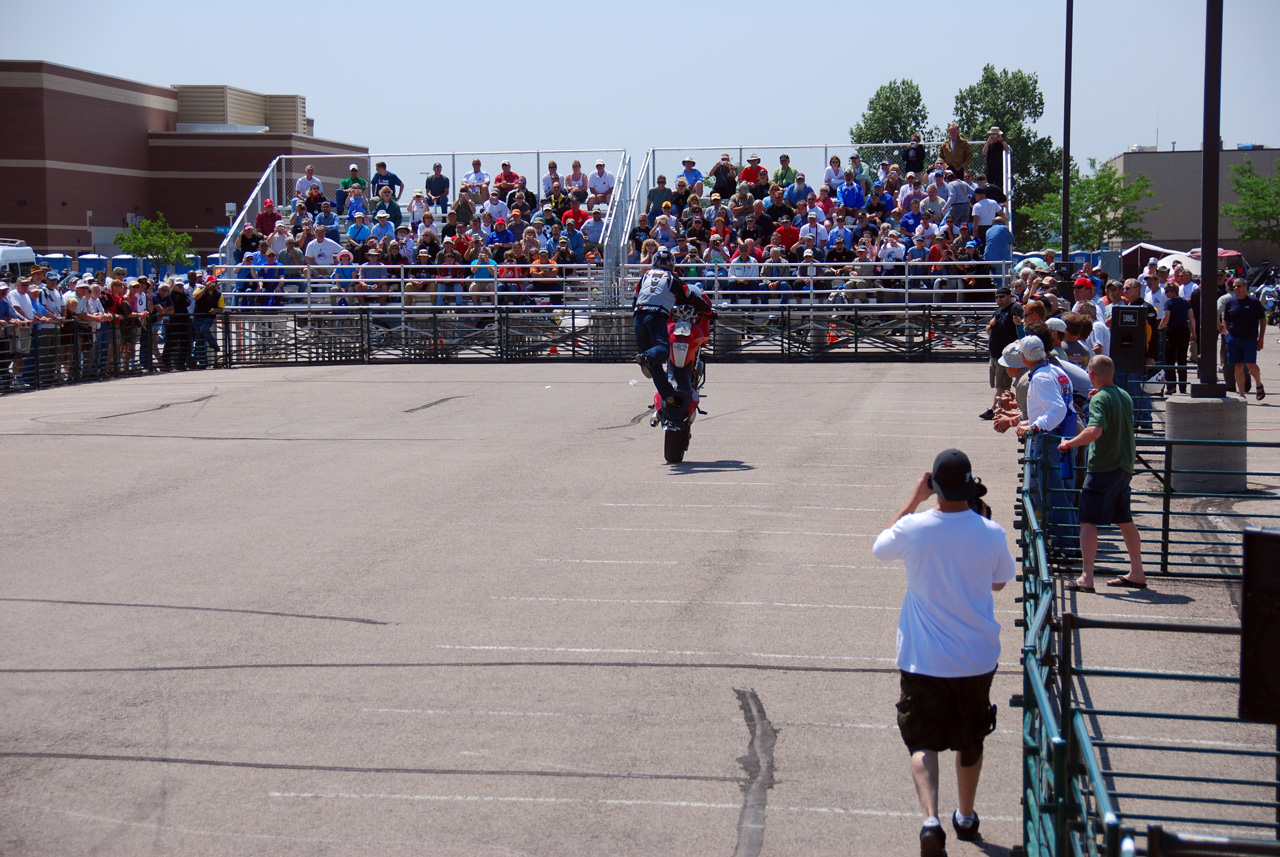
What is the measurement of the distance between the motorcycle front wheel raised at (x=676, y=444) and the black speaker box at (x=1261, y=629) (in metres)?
10.5

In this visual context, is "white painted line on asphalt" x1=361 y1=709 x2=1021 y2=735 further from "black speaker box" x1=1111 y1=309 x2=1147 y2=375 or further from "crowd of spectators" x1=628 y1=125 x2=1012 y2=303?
"crowd of spectators" x1=628 y1=125 x2=1012 y2=303

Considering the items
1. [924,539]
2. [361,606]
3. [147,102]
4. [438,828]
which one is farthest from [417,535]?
[147,102]

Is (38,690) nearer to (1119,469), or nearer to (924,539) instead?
(924,539)

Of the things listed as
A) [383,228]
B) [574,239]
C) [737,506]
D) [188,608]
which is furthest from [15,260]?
[188,608]


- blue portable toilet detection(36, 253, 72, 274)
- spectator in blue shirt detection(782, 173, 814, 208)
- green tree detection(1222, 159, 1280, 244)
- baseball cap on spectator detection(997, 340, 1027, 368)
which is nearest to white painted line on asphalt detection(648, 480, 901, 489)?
baseball cap on spectator detection(997, 340, 1027, 368)

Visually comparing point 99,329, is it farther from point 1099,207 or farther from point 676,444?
point 1099,207

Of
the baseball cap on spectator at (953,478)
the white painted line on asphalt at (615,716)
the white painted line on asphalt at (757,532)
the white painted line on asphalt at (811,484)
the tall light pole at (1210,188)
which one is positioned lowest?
the white painted line on asphalt at (615,716)

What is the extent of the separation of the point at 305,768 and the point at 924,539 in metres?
2.94

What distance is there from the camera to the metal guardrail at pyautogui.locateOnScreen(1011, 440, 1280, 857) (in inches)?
119

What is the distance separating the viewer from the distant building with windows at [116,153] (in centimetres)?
6650

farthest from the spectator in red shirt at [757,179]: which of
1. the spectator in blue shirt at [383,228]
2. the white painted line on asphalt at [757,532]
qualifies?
the white painted line on asphalt at [757,532]

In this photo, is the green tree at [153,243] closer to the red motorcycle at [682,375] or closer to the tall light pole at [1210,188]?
the red motorcycle at [682,375]

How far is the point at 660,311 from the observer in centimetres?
1430

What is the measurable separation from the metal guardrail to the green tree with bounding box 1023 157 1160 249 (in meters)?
83.3
